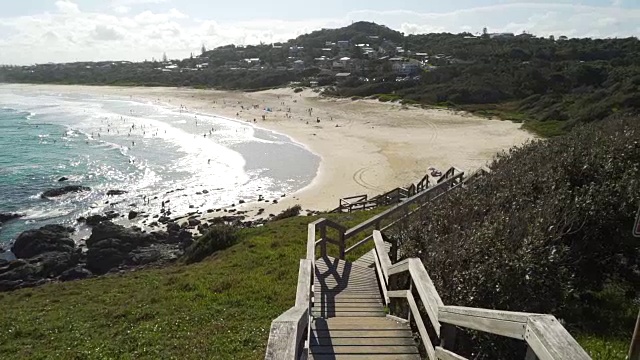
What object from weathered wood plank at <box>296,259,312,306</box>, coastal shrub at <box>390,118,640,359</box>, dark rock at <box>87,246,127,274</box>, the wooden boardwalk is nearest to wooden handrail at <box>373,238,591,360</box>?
the wooden boardwalk

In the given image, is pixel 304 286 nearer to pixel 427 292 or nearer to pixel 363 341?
pixel 363 341

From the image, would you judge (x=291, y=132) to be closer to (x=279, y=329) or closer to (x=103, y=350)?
(x=103, y=350)

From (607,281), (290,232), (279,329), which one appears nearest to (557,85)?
(290,232)

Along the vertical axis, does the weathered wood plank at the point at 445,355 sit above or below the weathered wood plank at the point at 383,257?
above

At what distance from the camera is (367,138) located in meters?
46.5

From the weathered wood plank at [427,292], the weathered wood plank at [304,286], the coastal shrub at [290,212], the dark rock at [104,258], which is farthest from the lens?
the coastal shrub at [290,212]

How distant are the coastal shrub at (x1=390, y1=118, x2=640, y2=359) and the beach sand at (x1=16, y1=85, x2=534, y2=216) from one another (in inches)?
750

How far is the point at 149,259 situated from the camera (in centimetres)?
2194

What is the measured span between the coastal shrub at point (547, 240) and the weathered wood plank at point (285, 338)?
2.19 meters

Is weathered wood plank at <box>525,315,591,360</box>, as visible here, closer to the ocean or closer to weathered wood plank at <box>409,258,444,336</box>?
weathered wood plank at <box>409,258,444,336</box>

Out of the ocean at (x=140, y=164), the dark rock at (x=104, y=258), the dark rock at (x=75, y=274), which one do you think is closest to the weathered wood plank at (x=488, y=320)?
the dark rock at (x=75, y=274)

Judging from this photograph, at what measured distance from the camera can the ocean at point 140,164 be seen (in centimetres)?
3103

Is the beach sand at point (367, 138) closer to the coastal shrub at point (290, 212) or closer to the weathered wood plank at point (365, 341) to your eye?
the coastal shrub at point (290, 212)

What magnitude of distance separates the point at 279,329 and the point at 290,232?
14.4m
